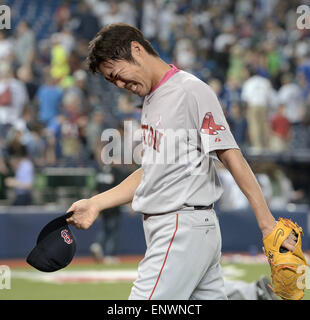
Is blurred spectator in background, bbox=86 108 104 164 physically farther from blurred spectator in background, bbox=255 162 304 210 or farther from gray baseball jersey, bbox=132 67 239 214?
gray baseball jersey, bbox=132 67 239 214

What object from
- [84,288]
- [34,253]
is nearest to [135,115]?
[84,288]

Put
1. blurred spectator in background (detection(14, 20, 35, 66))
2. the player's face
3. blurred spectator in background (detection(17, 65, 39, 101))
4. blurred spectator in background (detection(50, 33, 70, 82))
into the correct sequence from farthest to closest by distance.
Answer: blurred spectator in background (detection(14, 20, 35, 66)) → blurred spectator in background (detection(50, 33, 70, 82)) → blurred spectator in background (detection(17, 65, 39, 101)) → the player's face

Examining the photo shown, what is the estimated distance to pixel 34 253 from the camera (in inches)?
155

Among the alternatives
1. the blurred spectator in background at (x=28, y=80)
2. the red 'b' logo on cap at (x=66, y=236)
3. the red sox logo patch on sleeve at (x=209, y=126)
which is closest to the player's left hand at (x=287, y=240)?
the red sox logo patch on sleeve at (x=209, y=126)

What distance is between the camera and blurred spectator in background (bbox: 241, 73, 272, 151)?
15648mm

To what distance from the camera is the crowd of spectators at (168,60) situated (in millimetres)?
13672

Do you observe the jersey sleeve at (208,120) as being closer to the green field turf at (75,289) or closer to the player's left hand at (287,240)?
the player's left hand at (287,240)

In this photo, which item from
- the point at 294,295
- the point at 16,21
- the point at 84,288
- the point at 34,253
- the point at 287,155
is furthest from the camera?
the point at 16,21

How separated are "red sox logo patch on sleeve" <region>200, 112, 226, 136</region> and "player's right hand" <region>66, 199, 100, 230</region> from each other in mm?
779

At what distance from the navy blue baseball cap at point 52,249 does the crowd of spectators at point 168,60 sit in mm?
8190

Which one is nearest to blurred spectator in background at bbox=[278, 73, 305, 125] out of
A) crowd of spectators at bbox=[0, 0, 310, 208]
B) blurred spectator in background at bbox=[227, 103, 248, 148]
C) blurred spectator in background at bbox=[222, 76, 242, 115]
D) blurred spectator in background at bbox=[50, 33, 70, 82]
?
crowd of spectators at bbox=[0, 0, 310, 208]

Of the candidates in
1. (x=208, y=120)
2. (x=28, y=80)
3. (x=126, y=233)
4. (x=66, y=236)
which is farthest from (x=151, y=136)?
(x=28, y=80)
